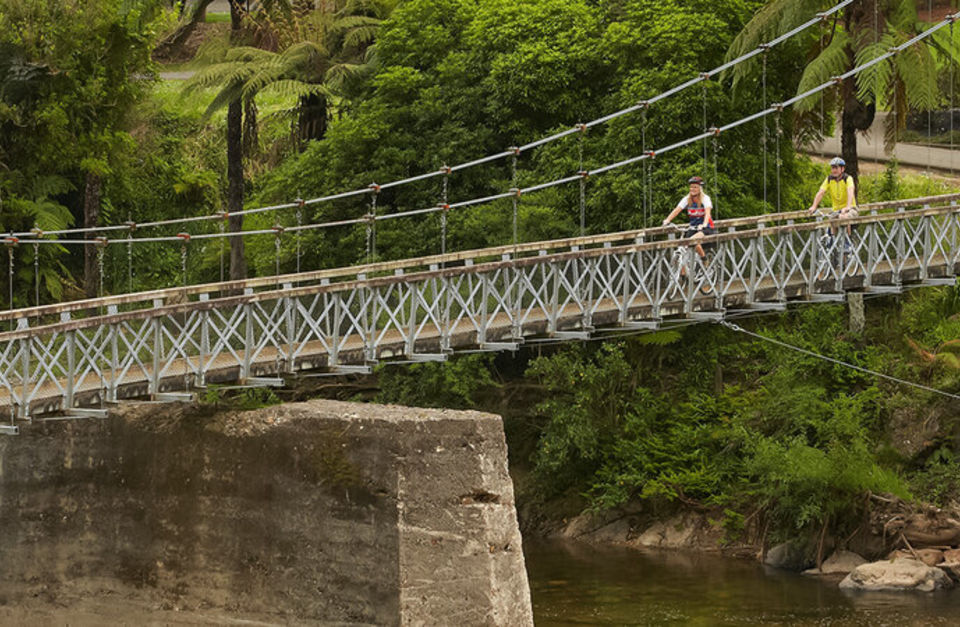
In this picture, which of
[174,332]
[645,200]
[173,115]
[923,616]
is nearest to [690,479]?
[645,200]

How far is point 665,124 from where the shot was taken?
30.9m

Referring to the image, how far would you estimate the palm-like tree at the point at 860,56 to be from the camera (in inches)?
1201

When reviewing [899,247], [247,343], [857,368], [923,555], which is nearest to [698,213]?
[899,247]

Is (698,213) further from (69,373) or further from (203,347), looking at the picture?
(69,373)

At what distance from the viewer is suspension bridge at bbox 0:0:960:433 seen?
21719mm

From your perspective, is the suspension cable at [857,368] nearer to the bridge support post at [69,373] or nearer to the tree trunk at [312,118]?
the tree trunk at [312,118]

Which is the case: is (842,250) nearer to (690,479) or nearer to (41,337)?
(690,479)

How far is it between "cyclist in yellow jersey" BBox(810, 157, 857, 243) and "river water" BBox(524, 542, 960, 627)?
16.4 feet

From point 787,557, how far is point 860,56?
781 centimetres

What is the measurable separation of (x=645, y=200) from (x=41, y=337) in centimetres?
1124

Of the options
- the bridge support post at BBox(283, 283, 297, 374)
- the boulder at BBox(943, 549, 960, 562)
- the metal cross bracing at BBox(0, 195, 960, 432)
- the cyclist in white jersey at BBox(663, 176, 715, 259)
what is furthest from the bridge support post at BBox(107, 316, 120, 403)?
the boulder at BBox(943, 549, 960, 562)

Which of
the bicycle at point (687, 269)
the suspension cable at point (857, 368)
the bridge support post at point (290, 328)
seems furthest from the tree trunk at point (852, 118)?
the bridge support post at point (290, 328)

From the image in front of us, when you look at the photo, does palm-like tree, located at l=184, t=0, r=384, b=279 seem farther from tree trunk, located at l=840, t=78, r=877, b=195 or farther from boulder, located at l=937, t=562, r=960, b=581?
boulder, located at l=937, t=562, r=960, b=581

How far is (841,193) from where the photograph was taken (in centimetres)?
2530
